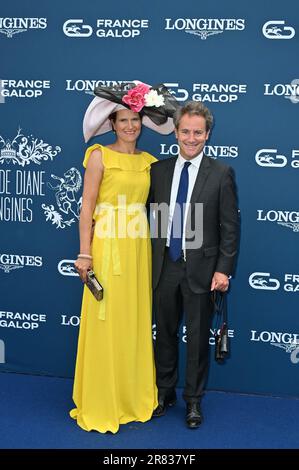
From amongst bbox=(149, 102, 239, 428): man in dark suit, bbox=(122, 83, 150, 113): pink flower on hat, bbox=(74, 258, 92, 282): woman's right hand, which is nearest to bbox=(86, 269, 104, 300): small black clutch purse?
bbox=(74, 258, 92, 282): woman's right hand

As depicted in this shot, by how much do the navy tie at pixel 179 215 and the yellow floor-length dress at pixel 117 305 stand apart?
0.16 metres

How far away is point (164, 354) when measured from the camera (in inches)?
130

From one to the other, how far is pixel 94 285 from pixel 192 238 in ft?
1.78

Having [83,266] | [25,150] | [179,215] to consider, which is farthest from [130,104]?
[25,150]

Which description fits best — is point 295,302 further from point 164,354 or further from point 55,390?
point 55,390

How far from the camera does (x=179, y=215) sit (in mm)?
3107

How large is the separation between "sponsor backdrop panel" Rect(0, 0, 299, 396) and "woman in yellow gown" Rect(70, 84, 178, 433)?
2.05 ft

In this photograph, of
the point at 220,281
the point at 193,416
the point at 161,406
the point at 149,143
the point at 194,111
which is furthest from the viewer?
the point at 149,143

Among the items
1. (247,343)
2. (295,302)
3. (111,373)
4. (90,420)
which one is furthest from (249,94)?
(90,420)

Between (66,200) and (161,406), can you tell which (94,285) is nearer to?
(161,406)

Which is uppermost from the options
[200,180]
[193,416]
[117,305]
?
[200,180]

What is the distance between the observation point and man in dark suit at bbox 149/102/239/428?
304cm

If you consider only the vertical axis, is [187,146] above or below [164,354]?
above

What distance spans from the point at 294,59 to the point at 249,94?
31 cm
